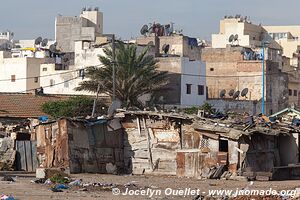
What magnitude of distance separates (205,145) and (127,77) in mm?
16863

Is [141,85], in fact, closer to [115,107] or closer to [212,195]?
[115,107]

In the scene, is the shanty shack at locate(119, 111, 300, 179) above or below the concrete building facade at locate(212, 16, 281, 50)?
below

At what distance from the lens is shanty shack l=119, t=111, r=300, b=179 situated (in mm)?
31750

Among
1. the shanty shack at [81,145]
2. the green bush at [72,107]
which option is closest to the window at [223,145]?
the shanty shack at [81,145]

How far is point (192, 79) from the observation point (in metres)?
60.5

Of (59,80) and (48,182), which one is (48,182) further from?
(59,80)

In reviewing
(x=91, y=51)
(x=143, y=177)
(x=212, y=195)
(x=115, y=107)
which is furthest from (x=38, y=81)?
(x=212, y=195)

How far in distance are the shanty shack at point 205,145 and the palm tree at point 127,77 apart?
507 inches

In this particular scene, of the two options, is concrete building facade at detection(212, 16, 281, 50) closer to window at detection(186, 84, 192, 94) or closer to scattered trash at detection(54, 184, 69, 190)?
window at detection(186, 84, 192, 94)

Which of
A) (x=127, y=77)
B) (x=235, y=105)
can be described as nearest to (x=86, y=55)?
(x=235, y=105)

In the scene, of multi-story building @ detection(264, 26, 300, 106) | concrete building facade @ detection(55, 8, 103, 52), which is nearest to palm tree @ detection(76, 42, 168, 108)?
multi-story building @ detection(264, 26, 300, 106)

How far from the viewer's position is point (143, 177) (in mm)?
32031

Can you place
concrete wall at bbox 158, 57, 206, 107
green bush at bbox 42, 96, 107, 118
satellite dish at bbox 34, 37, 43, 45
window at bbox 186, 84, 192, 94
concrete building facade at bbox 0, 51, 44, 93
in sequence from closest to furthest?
green bush at bbox 42, 96, 107, 118
concrete wall at bbox 158, 57, 206, 107
window at bbox 186, 84, 192, 94
concrete building facade at bbox 0, 51, 44, 93
satellite dish at bbox 34, 37, 43, 45

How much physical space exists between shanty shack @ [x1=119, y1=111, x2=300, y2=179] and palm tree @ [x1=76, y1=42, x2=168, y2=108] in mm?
12873
